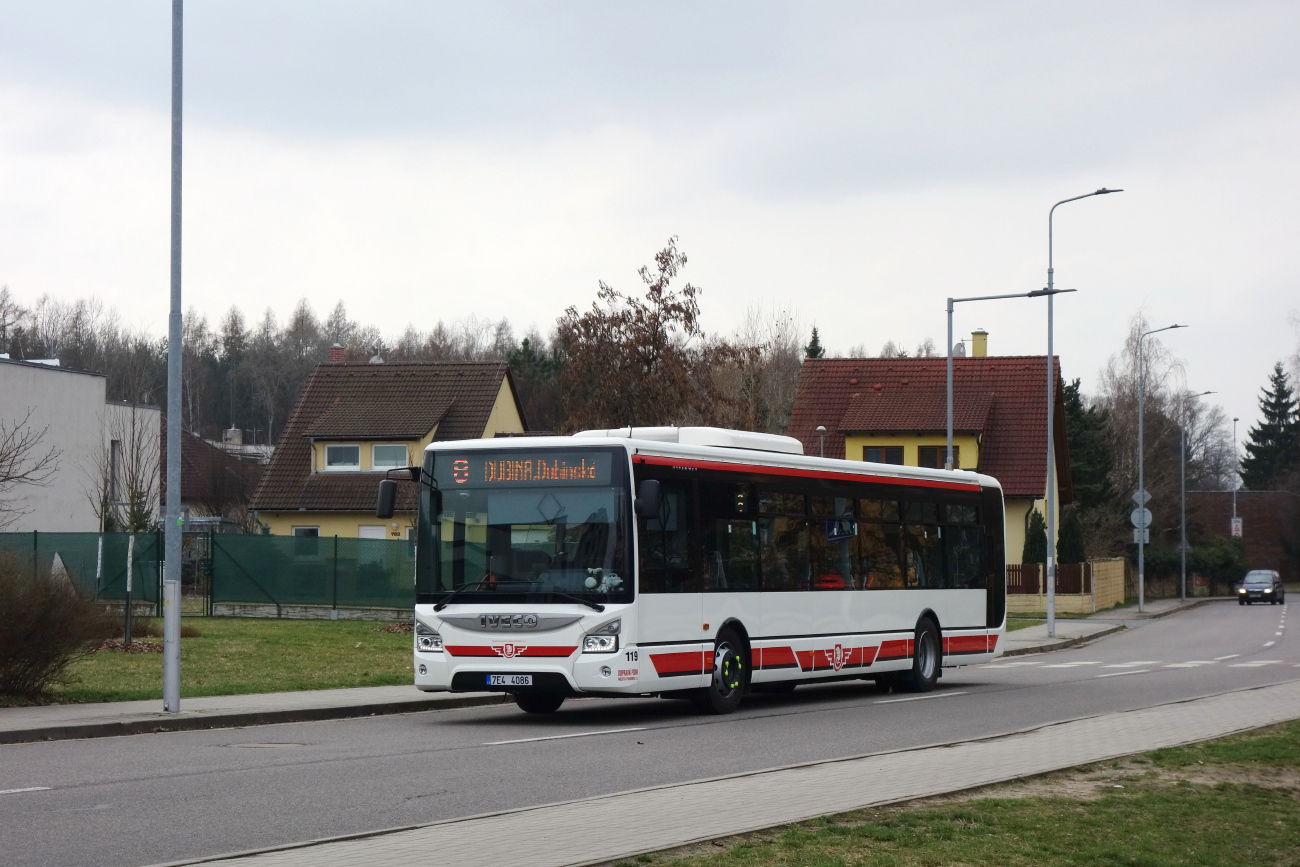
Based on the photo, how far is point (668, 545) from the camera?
17.3m

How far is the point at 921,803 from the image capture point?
10.1 m

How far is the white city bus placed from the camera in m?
16.5

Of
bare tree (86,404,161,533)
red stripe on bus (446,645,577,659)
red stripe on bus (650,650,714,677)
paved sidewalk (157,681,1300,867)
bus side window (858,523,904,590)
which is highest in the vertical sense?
bare tree (86,404,161,533)

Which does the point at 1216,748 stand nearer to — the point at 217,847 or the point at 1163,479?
the point at 217,847

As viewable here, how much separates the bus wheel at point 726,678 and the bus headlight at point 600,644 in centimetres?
191

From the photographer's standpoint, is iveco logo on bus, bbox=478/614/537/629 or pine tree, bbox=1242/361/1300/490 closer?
iveco logo on bus, bbox=478/614/537/629

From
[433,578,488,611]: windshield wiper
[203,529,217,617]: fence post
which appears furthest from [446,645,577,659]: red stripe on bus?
[203,529,217,617]: fence post

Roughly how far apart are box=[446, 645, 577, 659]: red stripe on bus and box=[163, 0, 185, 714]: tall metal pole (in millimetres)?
2903

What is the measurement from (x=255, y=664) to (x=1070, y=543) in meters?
40.5

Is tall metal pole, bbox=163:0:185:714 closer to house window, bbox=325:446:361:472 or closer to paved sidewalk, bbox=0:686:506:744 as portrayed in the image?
paved sidewalk, bbox=0:686:506:744

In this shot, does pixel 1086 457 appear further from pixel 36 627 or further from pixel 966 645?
pixel 36 627

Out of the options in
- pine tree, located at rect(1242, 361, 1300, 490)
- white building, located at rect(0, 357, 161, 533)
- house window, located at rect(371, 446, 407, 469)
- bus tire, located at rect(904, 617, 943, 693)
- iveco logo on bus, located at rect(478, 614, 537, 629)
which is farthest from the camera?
pine tree, located at rect(1242, 361, 1300, 490)

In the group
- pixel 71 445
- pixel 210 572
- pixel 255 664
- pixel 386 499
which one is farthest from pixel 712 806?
pixel 71 445

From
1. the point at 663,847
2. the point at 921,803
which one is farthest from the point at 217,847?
the point at 921,803
